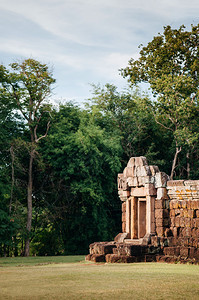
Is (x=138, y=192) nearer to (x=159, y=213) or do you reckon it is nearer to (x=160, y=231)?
(x=159, y=213)

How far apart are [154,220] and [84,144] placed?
8.87 m

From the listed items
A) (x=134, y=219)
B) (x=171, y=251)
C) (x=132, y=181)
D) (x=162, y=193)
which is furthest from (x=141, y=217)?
(x=171, y=251)

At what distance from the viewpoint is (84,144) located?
22.1 m

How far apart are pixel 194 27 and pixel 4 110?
12249 millimetres

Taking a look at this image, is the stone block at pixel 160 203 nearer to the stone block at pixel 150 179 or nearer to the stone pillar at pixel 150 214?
the stone pillar at pixel 150 214

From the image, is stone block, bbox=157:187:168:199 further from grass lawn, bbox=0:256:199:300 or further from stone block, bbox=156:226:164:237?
grass lawn, bbox=0:256:199:300

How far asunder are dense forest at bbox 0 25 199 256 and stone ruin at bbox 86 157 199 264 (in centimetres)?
629

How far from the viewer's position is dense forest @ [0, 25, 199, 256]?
21.7 m

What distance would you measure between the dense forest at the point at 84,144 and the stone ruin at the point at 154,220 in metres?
6.29

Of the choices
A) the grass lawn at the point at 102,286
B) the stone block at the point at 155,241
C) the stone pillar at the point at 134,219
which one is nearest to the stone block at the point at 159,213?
the stone block at the point at 155,241

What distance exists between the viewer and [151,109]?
25078mm

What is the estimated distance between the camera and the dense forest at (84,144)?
71.2 feet

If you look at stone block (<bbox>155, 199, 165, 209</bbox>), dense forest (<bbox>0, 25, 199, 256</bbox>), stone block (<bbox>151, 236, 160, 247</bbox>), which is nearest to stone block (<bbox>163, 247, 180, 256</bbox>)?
stone block (<bbox>151, 236, 160, 247</bbox>)

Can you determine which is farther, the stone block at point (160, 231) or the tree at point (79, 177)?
the tree at point (79, 177)
